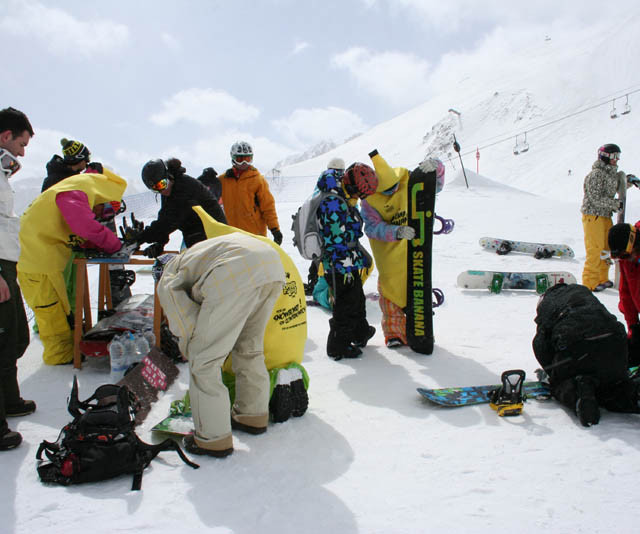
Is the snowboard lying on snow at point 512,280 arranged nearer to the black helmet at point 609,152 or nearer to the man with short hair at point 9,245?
the black helmet at point 609,152

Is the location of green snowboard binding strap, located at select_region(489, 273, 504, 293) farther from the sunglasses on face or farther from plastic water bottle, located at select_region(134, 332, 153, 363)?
the sunglasses on face

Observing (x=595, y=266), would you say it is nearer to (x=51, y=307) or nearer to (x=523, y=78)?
(x=51, y=307)

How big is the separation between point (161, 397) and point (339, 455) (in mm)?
1550

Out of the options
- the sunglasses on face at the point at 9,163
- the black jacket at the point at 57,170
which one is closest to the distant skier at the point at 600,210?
the black jacket at the point at 57,170

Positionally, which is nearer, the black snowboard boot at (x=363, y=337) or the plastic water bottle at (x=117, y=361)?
the plastic water bottle at (x=117, y=361)

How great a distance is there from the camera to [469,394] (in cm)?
341

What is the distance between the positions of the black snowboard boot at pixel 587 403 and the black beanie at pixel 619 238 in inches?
42.8

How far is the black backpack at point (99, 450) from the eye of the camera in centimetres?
241

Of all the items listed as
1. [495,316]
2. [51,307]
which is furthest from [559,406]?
[51,307]

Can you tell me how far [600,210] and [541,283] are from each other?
1277 millimetres

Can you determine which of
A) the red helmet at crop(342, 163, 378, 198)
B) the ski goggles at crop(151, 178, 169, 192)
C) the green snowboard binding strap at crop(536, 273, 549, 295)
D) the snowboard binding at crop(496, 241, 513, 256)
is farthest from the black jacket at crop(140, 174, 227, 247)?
the snowboard binding at crop(496, 241, 513, 256)

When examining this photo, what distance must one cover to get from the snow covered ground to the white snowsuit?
337mm

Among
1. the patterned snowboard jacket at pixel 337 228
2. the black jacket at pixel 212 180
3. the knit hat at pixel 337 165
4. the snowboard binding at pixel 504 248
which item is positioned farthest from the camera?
the snowboard binding at pixel 504 248

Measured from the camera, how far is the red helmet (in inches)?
163
